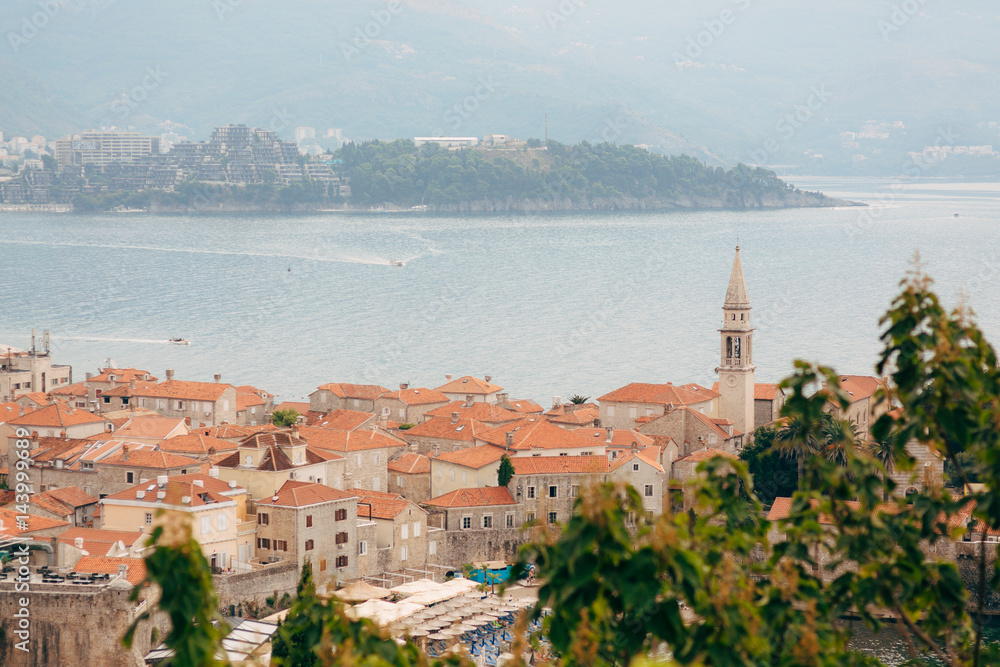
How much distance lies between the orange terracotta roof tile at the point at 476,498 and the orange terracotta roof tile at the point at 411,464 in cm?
227

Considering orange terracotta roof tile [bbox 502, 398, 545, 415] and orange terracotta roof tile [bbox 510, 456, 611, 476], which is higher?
orange terracotta roof tile [bbox 510, 456, 611, 476]

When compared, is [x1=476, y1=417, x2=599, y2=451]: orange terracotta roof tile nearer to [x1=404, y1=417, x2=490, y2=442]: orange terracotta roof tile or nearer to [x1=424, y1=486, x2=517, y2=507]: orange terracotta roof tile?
[x1=404, y1=417, x2=490, y2=442]: orange terracotta roof tile

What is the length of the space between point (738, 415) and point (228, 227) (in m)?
152

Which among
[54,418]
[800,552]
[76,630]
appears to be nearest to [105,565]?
[76,630]

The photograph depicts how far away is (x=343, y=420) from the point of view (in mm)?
42969

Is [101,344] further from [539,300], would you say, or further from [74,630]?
[74,630]

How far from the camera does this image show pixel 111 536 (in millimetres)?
29688

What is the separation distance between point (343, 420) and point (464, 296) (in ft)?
243

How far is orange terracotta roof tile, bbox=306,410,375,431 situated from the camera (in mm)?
41969

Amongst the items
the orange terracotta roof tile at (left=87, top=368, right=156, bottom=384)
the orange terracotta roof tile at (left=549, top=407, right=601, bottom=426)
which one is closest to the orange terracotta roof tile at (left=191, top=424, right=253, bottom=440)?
the orange terracotta roof tile at (left=549, top=407, right=601, bottom=426)

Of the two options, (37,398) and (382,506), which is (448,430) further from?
(37,398)

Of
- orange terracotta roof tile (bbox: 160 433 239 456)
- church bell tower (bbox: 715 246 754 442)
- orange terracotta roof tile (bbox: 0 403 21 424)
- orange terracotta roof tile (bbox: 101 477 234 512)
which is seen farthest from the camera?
church bell tower (bbox: 715 246 754 442)

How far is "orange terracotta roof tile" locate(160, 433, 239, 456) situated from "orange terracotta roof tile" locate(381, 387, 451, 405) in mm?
10883

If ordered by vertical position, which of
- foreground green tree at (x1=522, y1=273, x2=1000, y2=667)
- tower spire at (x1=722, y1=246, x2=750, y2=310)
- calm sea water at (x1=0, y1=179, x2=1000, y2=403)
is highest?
foreground green tree at (x1=522, y1=273, x2=1000, y2=667)
